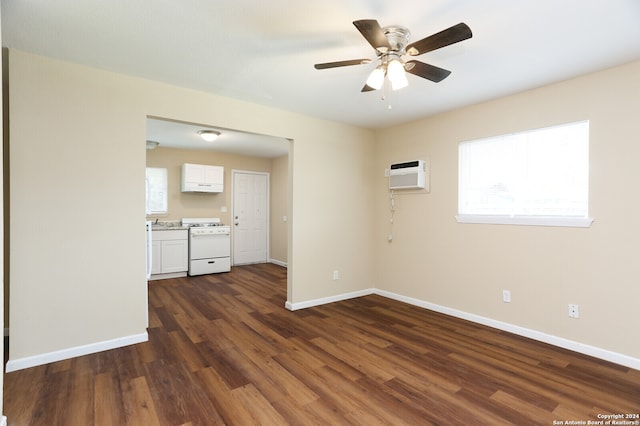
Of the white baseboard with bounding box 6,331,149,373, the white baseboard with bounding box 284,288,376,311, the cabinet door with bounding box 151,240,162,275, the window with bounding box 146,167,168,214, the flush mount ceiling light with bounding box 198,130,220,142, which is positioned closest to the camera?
the white baseboard with bounding box 6,331,149,373

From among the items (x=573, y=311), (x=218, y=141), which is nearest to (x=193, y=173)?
(x=218, y=141)

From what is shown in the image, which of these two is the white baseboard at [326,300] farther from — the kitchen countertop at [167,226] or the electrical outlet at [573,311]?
the kitchen countertop at [167,226]

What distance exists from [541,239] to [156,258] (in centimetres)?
554

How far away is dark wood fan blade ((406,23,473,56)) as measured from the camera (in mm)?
1683

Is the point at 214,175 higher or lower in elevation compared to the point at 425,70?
lower

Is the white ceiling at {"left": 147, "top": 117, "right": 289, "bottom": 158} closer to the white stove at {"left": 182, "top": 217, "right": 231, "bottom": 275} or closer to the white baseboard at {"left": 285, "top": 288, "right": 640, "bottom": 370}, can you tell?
the white stove at {"left": 182, "top": 217, "right": 231, "bottom": 275}

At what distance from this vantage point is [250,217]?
23.5 ft

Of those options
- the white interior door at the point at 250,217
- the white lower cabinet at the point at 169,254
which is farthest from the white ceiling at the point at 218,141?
the white lower cabinet at the point at 169,254

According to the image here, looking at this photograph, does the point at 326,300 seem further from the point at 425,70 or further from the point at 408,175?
the point at 425,70

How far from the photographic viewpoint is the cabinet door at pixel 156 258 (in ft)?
17.9

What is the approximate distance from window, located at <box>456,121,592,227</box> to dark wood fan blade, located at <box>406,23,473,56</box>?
1.88 metres

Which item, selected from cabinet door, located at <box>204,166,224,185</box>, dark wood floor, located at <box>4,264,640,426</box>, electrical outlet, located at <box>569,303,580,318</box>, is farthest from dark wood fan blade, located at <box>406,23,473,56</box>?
cabinet door, located at <box>204,166,224,185</box>

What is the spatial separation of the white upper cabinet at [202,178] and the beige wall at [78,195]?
2.95 metres

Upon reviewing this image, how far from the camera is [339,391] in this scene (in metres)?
2.20
